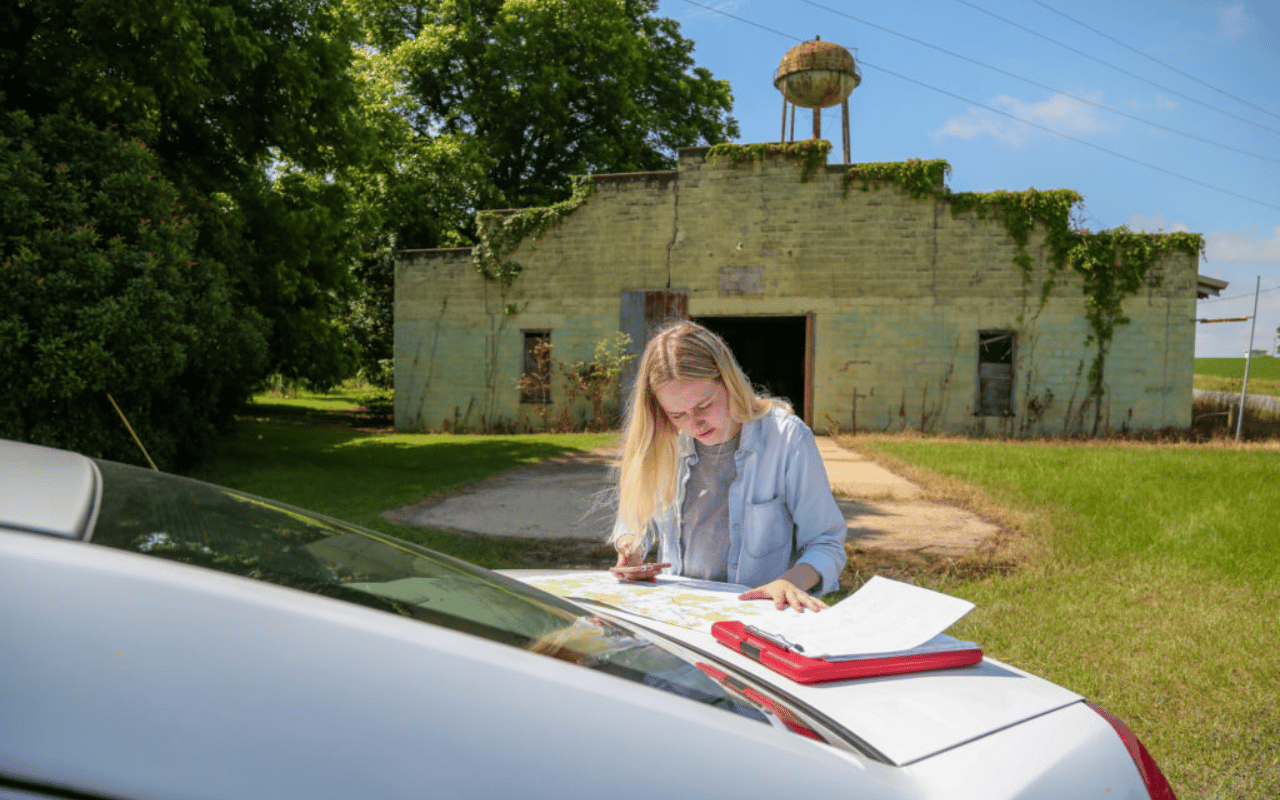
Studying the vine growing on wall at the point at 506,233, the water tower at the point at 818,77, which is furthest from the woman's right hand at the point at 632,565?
the water tower at the point at 818,77

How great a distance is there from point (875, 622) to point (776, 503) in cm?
108

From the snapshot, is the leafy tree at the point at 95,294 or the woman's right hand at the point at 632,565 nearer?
the woman's right hand at the point at 632,565

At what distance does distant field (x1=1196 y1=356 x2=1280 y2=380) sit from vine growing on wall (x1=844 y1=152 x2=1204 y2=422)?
38240mm

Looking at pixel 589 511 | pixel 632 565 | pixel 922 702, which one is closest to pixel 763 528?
pixel 632 565

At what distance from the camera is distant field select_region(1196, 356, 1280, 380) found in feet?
157

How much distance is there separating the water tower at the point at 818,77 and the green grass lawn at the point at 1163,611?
11.2 m

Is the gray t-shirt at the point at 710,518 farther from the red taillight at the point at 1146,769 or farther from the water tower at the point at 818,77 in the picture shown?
the water tower at the point at 818,77

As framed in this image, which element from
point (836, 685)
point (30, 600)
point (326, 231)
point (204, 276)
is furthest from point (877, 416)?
point (30, 600)

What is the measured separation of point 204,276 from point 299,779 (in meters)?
9.81

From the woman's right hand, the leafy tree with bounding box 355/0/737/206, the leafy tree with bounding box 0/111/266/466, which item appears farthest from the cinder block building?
the woman's right hand

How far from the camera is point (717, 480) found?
3.03 metres

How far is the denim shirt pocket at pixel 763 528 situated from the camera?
9.25 feet

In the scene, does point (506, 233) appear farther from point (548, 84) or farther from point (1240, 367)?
point (1240, 367)

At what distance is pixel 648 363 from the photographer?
9.45 ft
